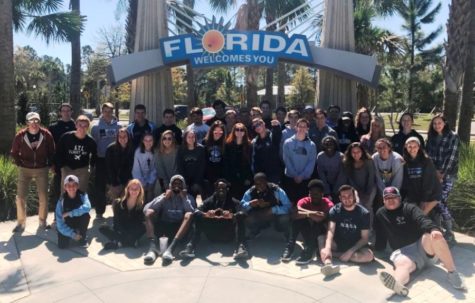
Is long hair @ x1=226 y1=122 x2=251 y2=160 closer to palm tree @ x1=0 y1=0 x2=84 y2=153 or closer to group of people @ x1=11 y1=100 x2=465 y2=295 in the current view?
group of people @ x1=11 y1=100 x2=465 y2=295

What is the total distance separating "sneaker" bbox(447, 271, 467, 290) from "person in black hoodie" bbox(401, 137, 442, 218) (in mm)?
1113

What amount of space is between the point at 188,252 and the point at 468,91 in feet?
Answer: 26.2

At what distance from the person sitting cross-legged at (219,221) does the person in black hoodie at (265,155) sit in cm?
67

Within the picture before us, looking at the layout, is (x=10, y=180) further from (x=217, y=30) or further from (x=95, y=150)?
(x=217, y=30)

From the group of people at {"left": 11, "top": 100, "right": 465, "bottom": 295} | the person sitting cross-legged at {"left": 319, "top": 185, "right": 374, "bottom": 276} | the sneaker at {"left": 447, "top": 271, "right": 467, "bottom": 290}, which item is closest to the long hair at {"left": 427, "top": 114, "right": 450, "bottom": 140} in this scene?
the group of people at {"left": 11, "top": 100, "right": 465, "bottom": 295}

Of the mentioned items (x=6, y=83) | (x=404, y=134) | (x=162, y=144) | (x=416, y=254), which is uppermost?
(x=6, y=83)

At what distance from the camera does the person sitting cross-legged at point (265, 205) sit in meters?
6.05

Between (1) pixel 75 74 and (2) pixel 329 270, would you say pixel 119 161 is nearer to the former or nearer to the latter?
(2) pixel 329 270

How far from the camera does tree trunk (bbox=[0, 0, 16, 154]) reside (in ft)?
29.5

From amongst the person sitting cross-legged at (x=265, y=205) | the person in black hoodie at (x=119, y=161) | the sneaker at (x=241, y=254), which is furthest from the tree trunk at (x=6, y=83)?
the sneaker at (x=241, y=254)

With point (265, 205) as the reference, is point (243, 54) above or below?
above

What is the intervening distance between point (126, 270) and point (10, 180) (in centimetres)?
367

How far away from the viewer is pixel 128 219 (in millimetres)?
6105

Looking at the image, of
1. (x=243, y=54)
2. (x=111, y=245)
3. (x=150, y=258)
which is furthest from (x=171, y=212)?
(x=243, y=54)
